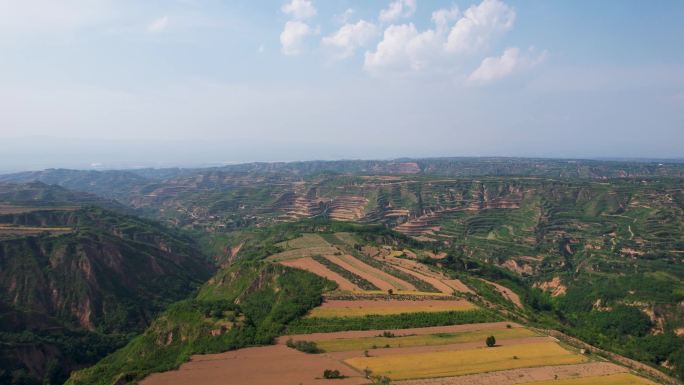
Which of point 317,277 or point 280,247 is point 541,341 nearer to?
point 317,277

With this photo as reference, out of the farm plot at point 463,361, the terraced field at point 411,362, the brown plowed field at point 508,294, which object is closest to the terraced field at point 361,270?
the brown plowed field at point 508,294

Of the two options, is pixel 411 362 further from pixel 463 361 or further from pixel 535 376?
pixel 535 376

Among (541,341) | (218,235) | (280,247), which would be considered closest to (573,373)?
(541,341)

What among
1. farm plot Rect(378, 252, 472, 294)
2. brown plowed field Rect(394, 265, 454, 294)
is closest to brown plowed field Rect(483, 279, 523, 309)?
farm plot Rect(378, 252, 472, 294)

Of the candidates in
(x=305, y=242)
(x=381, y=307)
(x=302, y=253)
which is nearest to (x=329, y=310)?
(x=381, y=307)

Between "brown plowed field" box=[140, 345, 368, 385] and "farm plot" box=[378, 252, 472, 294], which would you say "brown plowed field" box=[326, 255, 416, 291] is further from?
"brown plowed field" box=[140, 345, 368, 385]

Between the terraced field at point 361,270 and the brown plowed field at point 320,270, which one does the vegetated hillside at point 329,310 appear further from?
the brown plowed field at point 320,270
